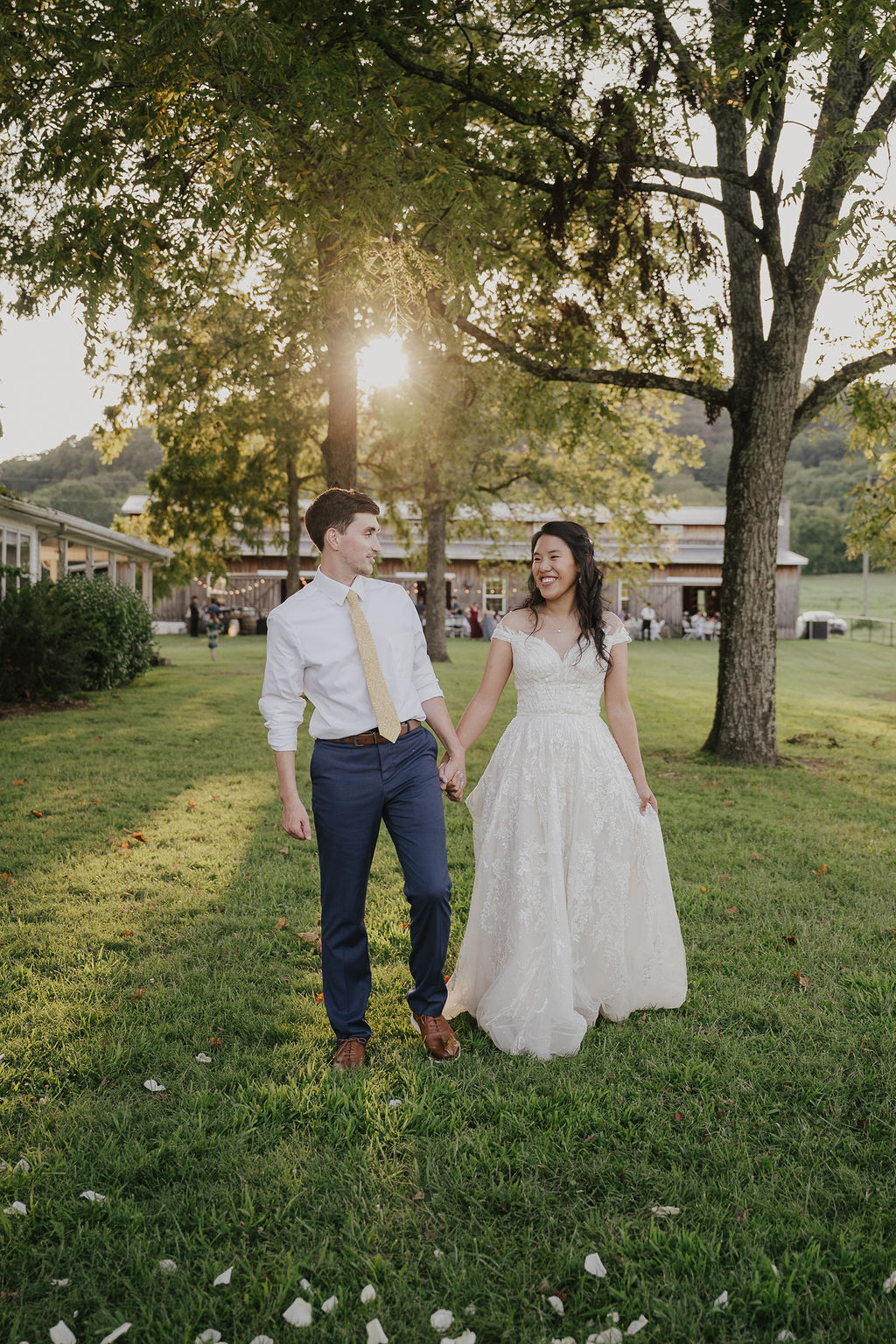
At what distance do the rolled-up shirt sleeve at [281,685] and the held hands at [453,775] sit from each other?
68 centimetres

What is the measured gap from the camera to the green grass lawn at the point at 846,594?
202ft

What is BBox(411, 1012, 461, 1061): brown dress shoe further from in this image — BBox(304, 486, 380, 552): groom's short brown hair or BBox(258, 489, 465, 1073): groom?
BBox(304, 486, 380, 552): groom's short brown hair

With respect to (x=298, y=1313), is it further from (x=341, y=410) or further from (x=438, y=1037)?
(x=341, y=410)

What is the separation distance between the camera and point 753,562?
10.5m

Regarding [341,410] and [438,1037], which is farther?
[341,410]

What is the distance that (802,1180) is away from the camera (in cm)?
304

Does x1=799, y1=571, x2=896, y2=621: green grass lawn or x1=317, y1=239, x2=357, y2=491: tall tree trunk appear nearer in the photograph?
x1=317, y1=239, x2=357, y2=491: tall tree trunk

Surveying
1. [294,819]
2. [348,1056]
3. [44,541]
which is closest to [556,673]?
[294,819]

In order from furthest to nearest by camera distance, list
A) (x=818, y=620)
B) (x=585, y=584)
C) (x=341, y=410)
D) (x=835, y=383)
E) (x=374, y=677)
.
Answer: (x=818, y=620), (x=341, y=410), (x=835, y=383), (x=585, y=584), (x=374, y=677)

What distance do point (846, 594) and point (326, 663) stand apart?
73.5 m

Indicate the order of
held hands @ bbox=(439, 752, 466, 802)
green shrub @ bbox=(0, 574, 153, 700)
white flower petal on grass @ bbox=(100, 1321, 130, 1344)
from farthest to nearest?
green shrub @ bbox=(0, 574, 153, 700) < held hands @ bbox=(439, 752, 466, 802) < white flower petal on grass @ bbox=(100, 1321, 130, 1344)

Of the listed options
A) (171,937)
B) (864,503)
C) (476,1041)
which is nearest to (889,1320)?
(476,1041)

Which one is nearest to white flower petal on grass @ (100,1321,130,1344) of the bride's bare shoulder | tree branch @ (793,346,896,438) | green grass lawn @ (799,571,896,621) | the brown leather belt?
the brown leather belt

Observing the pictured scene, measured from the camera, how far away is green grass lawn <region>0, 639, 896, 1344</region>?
100.0 inches
